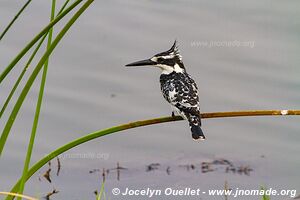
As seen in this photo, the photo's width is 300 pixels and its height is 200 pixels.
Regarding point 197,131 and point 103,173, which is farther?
point 103,173

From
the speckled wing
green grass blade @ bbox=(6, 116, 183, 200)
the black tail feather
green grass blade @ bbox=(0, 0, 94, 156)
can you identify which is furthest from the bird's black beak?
green grass blade @ bbox=(0, 0, 94, 156)

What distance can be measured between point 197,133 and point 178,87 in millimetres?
875

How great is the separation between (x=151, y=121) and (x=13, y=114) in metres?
0.73

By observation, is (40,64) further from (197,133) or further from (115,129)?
(197,133)

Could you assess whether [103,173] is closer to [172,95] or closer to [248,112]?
[172,95]

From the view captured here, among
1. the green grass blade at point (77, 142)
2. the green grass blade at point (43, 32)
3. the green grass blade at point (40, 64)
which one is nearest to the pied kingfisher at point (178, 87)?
the green grass blade at point (77, 142)

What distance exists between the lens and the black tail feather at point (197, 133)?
4.66 metres

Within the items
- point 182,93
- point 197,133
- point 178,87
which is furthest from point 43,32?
point 178,87

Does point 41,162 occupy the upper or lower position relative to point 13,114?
lower

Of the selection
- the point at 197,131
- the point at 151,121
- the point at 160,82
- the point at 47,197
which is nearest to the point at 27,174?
the point at 151,121

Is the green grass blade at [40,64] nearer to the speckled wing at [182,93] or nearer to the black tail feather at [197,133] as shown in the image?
the black tail feather at [197,133]

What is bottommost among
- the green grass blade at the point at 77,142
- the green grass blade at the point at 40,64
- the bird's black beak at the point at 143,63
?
the green grass blade at the point at 77,142

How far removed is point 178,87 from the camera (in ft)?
17.9

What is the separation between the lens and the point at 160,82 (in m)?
5.97
